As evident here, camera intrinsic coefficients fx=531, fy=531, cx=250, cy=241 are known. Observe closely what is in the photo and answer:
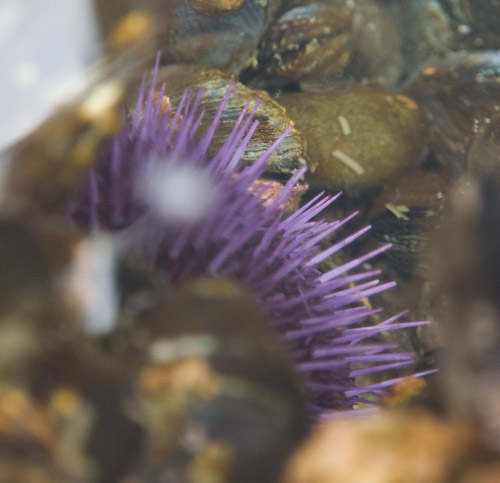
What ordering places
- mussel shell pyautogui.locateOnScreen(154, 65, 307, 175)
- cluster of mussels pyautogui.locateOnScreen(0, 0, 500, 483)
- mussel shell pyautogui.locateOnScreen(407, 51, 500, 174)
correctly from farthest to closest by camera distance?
mussel shell pyautogui.locateOnScreen(407, 51, 500, 174) → mussel shell pyautogui.locateOnScreen(154, 65, 307, 175) → cluster of mussels pyautogui.locateOnScreen(0, 0, 500, 483)

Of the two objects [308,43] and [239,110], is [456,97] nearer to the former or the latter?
[308,43]

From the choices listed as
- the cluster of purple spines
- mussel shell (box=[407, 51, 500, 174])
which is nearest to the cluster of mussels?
the cluster of purple spines

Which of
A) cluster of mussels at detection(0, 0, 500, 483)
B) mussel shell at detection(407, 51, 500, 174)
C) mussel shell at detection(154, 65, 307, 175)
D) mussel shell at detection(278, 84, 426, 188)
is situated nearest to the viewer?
cluster of mussels at detection(0, 0, 500, 483)

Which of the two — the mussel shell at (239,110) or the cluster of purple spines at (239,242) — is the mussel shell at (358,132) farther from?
the cluster of purple spines at (239,242)

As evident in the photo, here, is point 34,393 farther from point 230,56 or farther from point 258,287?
point 230,56

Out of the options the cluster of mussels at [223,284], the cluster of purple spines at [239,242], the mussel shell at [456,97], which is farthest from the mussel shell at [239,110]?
the mussel shell at [456,97]

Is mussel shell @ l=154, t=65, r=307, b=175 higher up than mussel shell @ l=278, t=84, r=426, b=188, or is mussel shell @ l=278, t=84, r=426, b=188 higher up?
mussel shell @ l=154, t=65, r=307, b=175

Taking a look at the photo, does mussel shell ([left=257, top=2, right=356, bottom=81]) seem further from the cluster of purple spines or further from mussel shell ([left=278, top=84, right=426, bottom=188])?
the cluster of purple spines

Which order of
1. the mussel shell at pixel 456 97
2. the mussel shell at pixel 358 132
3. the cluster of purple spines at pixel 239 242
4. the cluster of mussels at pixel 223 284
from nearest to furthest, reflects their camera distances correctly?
the cluster of mussels at pixel 223 284
the cluster of purple spines at pixel 239 242
the mussel shell at pixel 358 132
the mussel shell at pixel 456 97

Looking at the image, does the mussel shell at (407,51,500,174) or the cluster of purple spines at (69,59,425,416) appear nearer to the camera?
the cluster of purple spines at (69,59,425,416)
